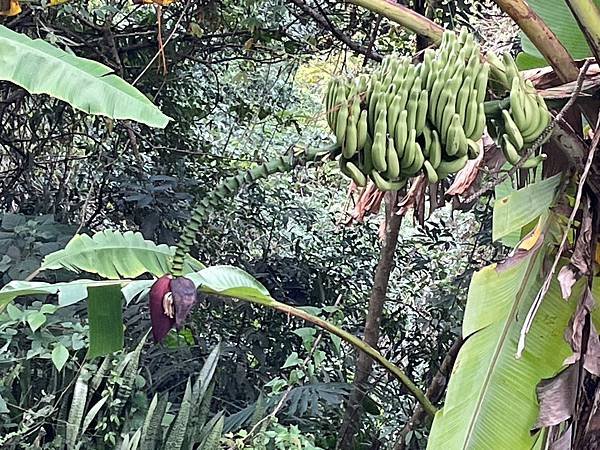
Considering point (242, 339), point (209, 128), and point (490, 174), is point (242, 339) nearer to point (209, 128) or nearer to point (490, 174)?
point (209, 128)

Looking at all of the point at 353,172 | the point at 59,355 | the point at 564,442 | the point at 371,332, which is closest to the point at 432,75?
the point at 353,172

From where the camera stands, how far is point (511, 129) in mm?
674

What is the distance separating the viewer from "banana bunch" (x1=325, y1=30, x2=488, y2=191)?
0.64m

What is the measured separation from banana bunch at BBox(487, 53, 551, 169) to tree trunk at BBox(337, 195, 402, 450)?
100 cm

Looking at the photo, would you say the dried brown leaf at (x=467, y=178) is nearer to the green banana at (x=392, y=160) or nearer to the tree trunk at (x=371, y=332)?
the green banana at (x=392, y=160)

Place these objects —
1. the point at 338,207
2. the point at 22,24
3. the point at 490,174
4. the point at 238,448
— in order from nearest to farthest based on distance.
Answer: the point at 490,174, the point at 238,448, the point at 22,24, the point at 338,207

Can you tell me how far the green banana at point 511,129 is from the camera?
0.67 m

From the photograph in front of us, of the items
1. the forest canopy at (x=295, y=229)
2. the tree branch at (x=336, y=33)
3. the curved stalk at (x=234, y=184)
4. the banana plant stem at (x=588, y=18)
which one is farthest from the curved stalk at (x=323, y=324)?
the tree branch at (x=336, y=33)

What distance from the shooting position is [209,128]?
2.74m

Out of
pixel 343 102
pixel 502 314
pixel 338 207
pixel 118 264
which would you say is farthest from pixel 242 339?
pixel 343 102

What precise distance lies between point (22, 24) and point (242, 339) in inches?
48.1

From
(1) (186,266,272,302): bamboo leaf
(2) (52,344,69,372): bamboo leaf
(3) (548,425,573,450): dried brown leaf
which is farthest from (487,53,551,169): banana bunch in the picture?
(2) (52,344,69,372): bamboo leaf

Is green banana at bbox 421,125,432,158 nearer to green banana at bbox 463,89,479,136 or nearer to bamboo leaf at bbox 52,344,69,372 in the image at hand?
→ green banana at bbox 463,89,479,136

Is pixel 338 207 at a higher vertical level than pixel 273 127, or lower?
lower
